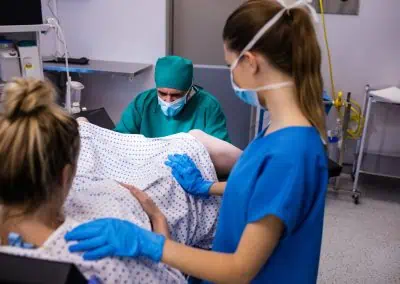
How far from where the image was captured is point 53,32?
3348 millimetres

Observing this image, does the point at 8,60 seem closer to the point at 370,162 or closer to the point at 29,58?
the point at 29,58

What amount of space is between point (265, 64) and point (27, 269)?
0.60m

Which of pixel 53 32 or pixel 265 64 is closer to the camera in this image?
pixel 265 64

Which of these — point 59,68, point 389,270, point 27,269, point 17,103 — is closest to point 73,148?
point 17,103

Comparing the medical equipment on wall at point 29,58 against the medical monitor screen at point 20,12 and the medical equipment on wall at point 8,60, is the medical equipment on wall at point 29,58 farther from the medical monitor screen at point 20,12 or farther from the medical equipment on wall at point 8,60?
the medical monitor screen at point 20,12

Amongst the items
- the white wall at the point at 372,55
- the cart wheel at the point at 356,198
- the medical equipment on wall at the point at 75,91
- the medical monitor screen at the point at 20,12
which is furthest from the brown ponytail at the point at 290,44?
the white wall at the point at 372,55

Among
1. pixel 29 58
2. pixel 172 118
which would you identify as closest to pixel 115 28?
pixel 29 58

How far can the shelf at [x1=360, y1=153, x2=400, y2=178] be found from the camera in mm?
2814

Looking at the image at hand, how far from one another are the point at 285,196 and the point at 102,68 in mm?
2492

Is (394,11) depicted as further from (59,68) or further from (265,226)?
(265,226)

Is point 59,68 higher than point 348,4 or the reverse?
the reverse

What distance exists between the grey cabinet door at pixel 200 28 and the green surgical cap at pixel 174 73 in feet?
5.06

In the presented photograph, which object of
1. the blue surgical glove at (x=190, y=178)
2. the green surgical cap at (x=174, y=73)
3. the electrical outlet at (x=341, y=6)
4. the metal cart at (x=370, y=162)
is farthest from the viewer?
the electrical outlet at (x=341, y=6)

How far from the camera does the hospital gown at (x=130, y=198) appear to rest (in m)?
0.83
